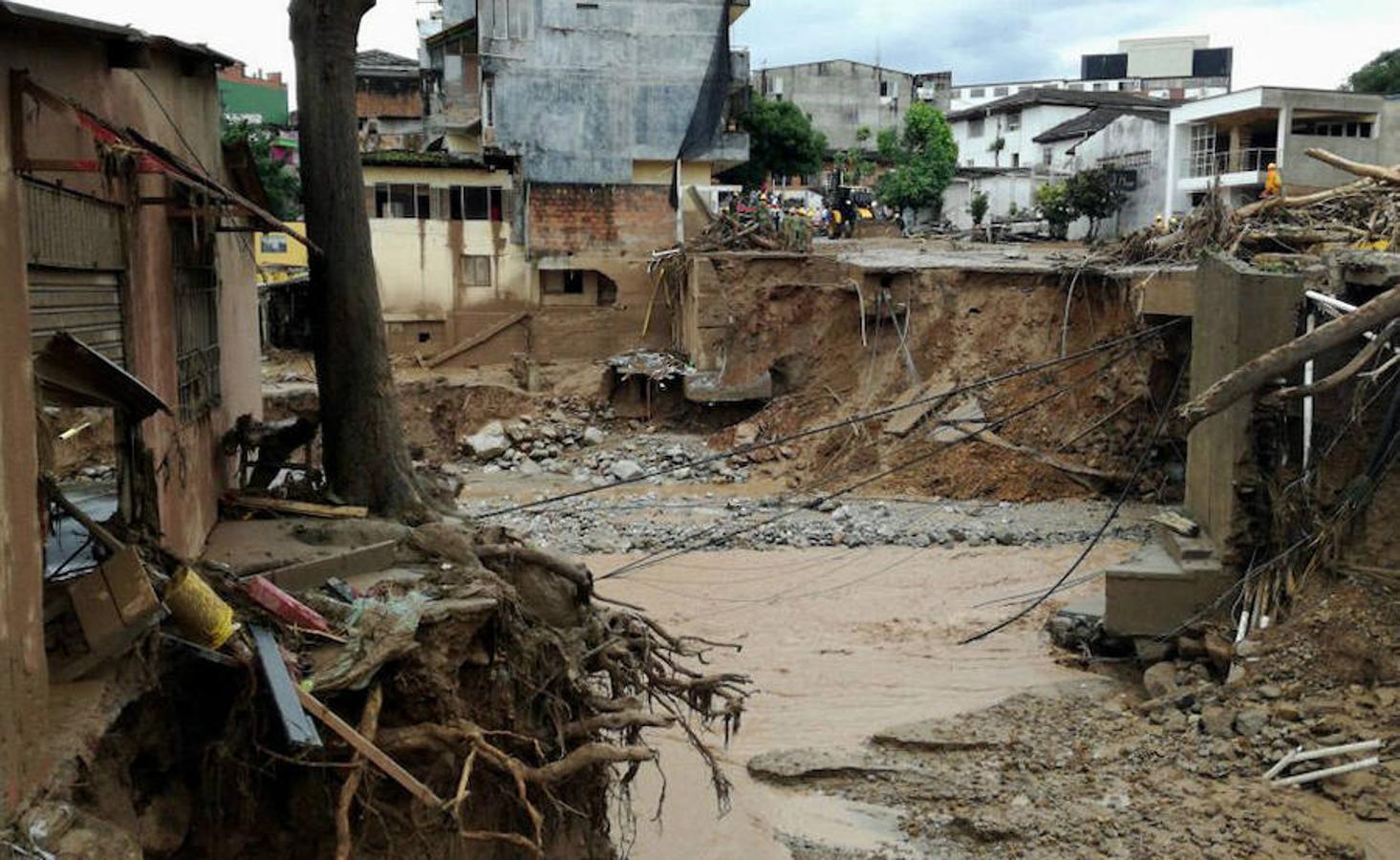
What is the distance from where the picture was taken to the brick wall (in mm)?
36688

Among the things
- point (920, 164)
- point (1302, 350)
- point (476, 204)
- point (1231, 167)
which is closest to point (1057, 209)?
point (1231, 167)

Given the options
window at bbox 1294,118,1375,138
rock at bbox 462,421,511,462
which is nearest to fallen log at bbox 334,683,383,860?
rock at bbox 462,421,511,462

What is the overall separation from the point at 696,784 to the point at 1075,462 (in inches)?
623

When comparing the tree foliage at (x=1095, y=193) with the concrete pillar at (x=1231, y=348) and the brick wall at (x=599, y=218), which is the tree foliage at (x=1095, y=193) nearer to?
the brick wall at (x=599, y=218)

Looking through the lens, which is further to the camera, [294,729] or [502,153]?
[502,153]

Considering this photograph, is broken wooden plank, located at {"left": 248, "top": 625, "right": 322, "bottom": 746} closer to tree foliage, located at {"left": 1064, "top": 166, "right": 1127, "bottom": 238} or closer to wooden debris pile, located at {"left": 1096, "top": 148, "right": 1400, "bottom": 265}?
wooden debris pile, located at {"left": 1096, "top": 148, "right": 1400, "bottom": 265}

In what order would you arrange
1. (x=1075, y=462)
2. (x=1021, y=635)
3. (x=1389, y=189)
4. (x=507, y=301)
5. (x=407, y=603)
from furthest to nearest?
(x=507, y=301), (x=1075, y=462), (x=1389, y=189), (x=1021, y=635), (x=407, y=603)

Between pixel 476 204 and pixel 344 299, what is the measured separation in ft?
86.0

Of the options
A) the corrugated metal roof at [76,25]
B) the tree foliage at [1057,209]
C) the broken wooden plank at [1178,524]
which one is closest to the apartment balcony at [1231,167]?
the tree foliage at [1057,209]

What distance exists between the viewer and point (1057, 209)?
43.2 meters

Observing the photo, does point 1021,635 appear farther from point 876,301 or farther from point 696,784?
point 876,301

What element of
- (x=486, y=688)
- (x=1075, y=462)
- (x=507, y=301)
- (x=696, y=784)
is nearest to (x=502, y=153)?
(x=507, y=301)

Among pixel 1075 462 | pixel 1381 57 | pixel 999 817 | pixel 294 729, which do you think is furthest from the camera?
pixel 1381 57

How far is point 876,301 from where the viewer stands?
29.9 meters
